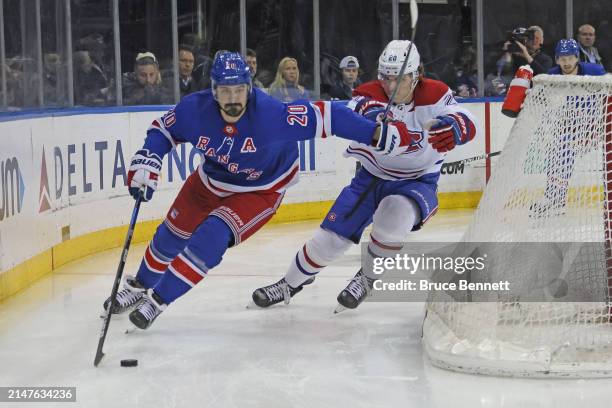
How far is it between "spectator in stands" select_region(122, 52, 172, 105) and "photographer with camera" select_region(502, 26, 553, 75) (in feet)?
10.0

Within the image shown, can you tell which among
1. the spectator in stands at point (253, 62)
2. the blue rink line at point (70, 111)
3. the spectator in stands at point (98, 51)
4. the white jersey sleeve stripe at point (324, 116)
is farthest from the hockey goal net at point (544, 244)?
the spectator in stands at point (253, 62)

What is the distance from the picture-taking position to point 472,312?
12.1 feet

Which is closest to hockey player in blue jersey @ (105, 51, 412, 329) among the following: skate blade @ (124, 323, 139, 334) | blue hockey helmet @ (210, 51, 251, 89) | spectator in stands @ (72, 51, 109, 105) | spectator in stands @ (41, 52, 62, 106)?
blue hockey helmet @ (210, 51, 251, 89)

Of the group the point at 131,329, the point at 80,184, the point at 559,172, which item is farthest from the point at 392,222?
the point at 80,184

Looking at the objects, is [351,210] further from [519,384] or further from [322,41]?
[322,41]

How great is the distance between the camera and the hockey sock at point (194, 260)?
3961 millimetres

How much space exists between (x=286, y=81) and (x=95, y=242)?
7.73 feet

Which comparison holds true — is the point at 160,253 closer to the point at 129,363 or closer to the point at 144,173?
the point at 144,173

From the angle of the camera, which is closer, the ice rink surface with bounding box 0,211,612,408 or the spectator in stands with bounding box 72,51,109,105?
the ice rink surface with bounding box 0,211,612,408

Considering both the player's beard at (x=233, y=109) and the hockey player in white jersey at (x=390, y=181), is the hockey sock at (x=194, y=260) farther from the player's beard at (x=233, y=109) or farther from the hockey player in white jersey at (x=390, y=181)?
the hockey player in white jersey at (x=390, y=181)

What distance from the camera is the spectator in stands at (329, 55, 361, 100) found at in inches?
329

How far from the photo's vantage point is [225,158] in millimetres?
4148

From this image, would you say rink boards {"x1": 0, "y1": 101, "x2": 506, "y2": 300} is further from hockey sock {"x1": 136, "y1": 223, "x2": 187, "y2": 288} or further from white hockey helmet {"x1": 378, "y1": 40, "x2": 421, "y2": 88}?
white hockey helmet {"x1": 378, "y1": 40, "x2": 421, "y2": 88}

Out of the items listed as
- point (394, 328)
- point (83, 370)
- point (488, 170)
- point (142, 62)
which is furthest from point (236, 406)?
point (488, 170)
